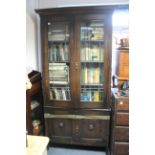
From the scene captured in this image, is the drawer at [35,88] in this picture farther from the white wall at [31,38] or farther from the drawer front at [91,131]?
the drawer front at [91,131]

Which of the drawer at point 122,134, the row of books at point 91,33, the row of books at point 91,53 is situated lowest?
the drawer at point 122,134

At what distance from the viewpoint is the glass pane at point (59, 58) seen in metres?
2.73

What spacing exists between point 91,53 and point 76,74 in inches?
14.5

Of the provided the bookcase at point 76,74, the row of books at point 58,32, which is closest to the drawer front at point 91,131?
the bookcase at point 76,74

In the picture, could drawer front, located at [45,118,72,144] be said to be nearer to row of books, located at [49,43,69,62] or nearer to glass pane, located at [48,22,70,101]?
glass pane, located at [48,22,70,101]

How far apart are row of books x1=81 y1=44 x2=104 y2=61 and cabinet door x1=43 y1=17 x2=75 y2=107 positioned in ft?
0.69

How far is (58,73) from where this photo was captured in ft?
9.09

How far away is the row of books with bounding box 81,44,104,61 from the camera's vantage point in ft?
8.84

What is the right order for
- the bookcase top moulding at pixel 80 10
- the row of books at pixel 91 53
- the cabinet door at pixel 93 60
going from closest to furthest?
1. the bookcase top moulding at pixel 80 10
2. the cabinet door at pixel 93 60
3. the row of books at pixel 91 53

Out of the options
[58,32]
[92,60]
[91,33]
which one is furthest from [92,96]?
[58,32]

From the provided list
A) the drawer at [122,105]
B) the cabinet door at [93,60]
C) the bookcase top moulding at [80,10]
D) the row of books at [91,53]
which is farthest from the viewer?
the row of books at [91,53]

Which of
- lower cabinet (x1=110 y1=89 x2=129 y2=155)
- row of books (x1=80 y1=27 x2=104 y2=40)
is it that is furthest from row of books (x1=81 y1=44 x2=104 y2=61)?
lower cabinet (x1=110 y1=89 x2=129 y2=155)
